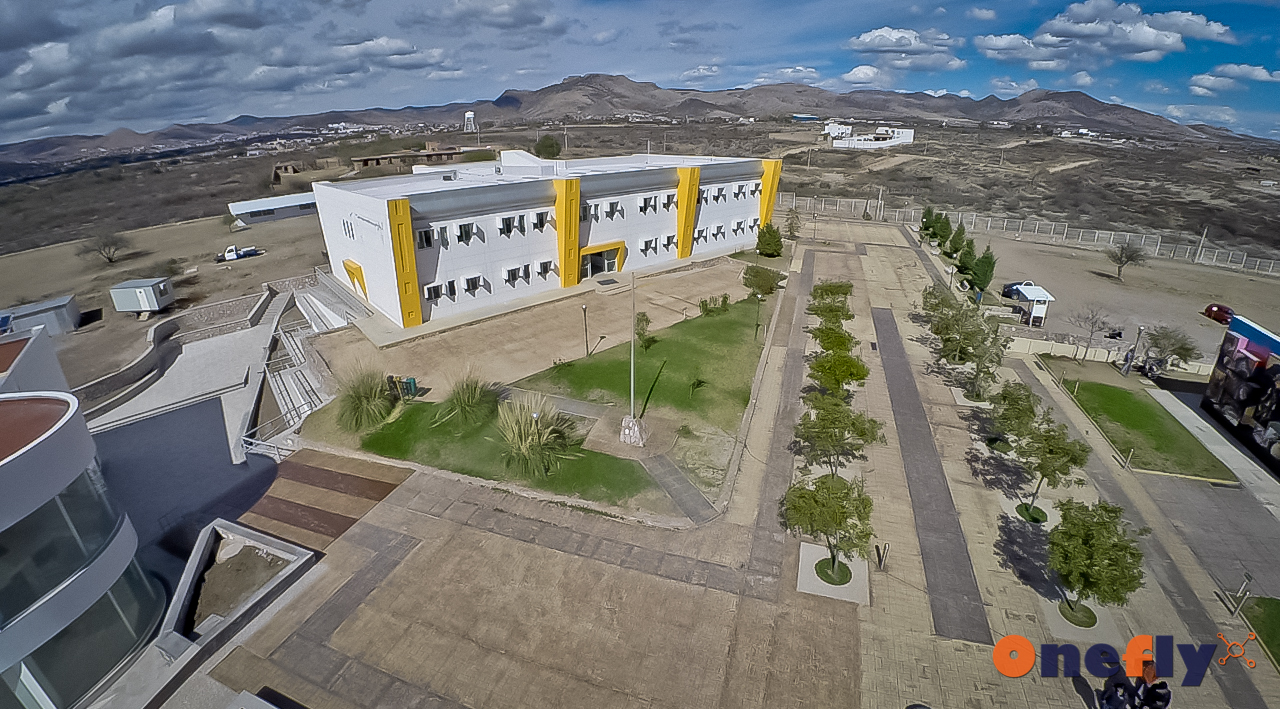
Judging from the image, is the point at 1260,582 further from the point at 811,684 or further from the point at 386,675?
the point at 386,675

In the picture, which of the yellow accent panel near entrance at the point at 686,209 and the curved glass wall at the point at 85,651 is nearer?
the curved glass wall at the point at 85,651

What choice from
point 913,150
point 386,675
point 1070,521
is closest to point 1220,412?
point 1070,521

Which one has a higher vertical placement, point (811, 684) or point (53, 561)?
point (53, 561)

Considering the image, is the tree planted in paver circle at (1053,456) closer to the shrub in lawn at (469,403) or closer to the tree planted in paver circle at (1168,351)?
the tree planted in paver circle at (1168,351)

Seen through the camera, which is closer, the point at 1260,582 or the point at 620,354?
the point at 1260,582

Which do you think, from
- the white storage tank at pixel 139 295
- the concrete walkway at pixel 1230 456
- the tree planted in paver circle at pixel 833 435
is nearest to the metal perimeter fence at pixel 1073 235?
the concrete walkway at pixel 1230 456

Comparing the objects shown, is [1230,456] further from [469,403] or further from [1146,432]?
[469,403]
